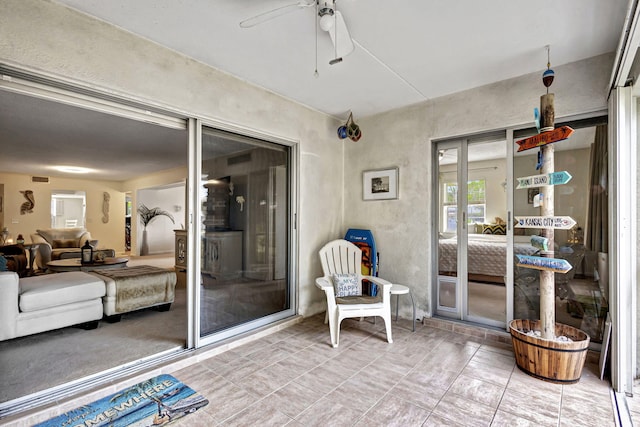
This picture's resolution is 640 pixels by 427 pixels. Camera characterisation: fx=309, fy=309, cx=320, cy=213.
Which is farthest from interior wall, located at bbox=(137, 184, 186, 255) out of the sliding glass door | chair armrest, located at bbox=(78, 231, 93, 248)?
the sliding glass door

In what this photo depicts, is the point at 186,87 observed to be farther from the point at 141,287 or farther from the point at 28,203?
the point at 28,203

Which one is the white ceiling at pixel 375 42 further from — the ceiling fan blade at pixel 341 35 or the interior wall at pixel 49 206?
the interior wall at pixel 49 206

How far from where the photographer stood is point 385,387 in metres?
2.28

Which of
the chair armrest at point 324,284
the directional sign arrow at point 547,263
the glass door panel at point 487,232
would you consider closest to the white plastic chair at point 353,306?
the chair armrest at point 324,284

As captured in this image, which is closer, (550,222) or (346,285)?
(550,222)

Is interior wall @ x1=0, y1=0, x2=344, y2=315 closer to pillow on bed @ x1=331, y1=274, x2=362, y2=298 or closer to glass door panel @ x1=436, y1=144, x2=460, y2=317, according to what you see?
pillow on bed @ x1=331, y1=274, x2=362, y2=298

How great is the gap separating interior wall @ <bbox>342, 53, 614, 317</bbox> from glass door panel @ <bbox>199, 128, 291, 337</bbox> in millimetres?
1139

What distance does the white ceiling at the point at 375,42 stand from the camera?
2.05 m

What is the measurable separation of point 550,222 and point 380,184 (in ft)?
6.40

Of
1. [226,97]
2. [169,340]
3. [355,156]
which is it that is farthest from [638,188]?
[169,340]

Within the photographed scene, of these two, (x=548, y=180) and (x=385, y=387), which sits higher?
(x=548, y=180)

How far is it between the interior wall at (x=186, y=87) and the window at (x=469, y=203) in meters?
1.42

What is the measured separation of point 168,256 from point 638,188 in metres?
10.7

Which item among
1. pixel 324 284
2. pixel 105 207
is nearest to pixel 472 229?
pixel 324 284
